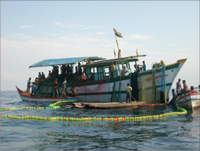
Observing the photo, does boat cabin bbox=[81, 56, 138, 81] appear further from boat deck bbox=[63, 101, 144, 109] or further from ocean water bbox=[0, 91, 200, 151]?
ocean water bbox=[0, 91, 200, 151]

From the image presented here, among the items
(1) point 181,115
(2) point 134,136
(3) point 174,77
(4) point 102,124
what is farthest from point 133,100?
(2) point 134,136

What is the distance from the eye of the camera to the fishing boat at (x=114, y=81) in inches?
876

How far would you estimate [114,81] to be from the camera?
2427cm

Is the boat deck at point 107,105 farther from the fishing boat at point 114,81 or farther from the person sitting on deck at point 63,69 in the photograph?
the person sitting on deck at point 63,69

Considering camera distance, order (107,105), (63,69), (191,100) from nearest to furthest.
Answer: (191,100), (107,105), (63,69)

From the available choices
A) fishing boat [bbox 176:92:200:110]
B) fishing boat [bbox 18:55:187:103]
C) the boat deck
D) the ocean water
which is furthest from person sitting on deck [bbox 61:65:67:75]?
the ocean water

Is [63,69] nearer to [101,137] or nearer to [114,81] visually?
[114,81]

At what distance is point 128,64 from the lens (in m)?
25.7

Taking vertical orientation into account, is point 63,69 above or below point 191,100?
above

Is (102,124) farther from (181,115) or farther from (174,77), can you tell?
(174,77)

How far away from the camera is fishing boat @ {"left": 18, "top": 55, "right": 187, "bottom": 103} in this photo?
22.2 meters

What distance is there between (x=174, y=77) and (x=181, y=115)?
6.64 metres

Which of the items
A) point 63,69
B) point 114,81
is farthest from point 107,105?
point 63,69

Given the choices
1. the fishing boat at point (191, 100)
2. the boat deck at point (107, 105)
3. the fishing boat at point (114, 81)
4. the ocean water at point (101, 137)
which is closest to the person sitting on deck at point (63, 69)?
the fishing boat at point (114, 81)
